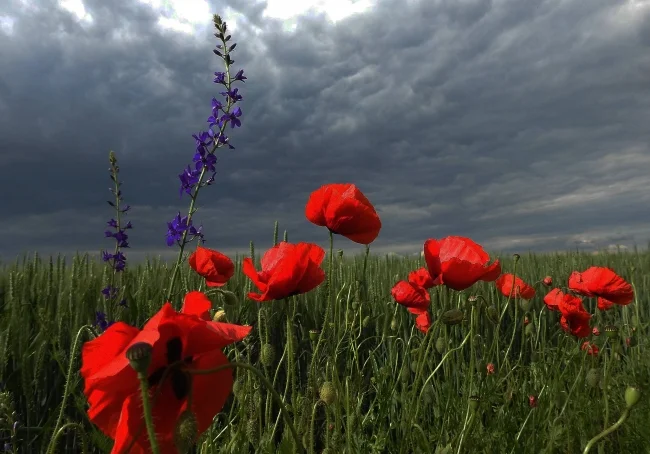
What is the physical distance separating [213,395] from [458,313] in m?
0.86

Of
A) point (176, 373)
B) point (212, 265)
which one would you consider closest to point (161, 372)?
point (176, 373)

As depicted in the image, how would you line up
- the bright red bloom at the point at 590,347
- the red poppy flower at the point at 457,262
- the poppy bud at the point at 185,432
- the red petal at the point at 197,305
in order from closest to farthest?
the poppy bud at the point at 185,432 → the red petal at the point at 197,305 → the red poppy flower at the point at 457,262 → the bright red bloom at the point at 590,347

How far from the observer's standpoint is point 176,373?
2.78ft

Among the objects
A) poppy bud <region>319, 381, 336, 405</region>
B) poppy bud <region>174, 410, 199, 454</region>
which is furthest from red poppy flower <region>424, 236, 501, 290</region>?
poppy bud <region>174, 410, 199, 454</region>

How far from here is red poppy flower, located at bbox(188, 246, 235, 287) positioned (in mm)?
2223

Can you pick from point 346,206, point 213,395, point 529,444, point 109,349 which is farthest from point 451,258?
point 109,349

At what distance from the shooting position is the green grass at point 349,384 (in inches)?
69.9

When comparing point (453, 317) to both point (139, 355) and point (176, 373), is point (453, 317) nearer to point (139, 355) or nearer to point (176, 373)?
point (176, 373)

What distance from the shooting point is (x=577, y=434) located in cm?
257

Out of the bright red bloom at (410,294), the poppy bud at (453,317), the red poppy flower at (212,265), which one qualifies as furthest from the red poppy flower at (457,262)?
the red poppy flower at (212,265)

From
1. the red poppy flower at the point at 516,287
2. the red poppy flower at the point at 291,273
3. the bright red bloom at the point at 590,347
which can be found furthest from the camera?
the red poppy flower at the point at 516,287

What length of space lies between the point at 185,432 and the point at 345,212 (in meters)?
0.94

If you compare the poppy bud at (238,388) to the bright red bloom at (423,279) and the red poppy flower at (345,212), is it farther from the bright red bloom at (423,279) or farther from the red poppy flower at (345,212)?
the bright red bloom at (423,279)

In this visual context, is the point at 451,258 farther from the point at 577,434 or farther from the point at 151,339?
the point at 577,434
